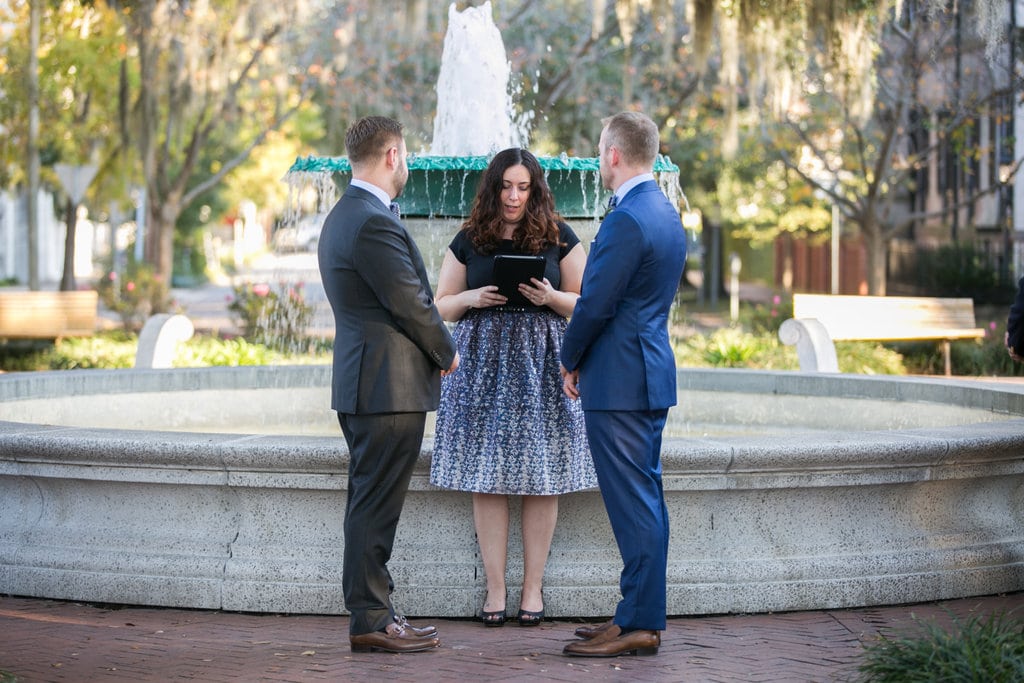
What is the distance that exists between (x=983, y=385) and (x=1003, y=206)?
52.5 ft

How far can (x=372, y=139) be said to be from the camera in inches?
214

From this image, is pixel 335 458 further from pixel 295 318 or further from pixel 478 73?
pixel 295 318

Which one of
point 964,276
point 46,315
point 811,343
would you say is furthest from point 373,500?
point 964,276

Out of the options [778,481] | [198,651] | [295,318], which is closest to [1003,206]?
[295,318]

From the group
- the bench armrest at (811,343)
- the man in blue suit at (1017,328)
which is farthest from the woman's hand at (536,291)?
the bench armrest at (811,343)

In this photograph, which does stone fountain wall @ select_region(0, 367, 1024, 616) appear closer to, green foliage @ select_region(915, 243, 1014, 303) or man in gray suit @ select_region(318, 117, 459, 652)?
man in gray suit @ select_region(318, 117, 459, 652)

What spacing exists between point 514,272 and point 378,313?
758mm

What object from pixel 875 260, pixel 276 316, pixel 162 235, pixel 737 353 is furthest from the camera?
pixel 162 235

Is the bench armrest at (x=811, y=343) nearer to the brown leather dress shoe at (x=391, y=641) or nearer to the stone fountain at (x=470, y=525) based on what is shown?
the stone fountain at (x=470, y=525)

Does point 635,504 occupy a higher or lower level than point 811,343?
lower

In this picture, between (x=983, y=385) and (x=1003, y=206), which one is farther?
(x=1003, y=206)

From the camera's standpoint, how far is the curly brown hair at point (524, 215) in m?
6.03

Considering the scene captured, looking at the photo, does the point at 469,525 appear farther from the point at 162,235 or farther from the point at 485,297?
the point at 162,235

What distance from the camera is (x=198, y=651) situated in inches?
216
